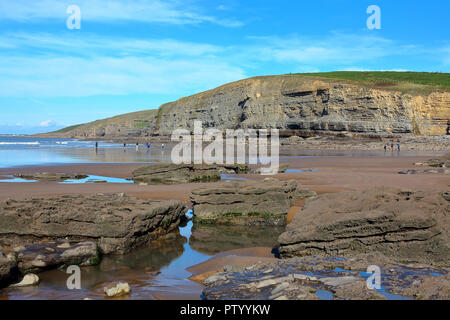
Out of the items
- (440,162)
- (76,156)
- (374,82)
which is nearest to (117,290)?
(440,162)

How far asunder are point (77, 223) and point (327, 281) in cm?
484

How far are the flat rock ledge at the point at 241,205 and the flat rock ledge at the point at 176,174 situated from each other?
23.2 feet

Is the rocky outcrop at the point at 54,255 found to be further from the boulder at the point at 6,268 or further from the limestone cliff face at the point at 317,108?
the limestone cliff face at the point at 317,108

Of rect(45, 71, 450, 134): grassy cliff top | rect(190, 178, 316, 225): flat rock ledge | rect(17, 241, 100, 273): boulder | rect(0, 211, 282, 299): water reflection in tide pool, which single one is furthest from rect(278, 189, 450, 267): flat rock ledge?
rect(45, 71, 450, 134): grassy cliff top

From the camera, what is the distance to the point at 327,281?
447 centimetres

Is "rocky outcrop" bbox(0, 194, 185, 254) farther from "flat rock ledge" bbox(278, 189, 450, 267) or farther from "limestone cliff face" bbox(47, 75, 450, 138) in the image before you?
"limestone cliff face" bbox(47, 75, 450, 138)

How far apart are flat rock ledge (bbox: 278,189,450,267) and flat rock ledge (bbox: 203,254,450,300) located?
0.62 meters

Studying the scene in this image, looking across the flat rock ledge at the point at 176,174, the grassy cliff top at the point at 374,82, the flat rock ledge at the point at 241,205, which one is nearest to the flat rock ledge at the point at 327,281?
the flat rock ledge at the point at 241,205

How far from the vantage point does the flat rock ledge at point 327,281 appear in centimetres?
404

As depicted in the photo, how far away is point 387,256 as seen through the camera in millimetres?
5816

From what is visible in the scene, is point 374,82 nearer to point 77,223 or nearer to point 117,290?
point 77,223
